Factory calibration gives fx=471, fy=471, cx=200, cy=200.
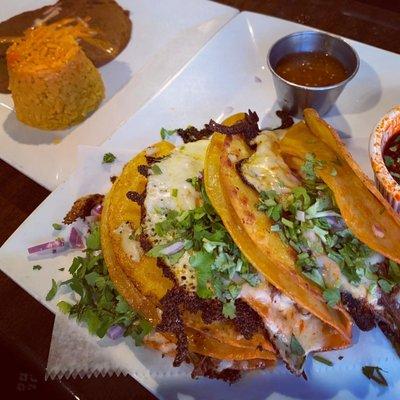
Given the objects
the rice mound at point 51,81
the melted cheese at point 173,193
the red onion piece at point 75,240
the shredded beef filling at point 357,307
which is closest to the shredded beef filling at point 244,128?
the melted cheese at point 173,193

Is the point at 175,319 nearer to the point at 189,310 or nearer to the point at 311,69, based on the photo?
the point at 189,310

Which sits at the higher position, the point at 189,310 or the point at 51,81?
the point at 51,81

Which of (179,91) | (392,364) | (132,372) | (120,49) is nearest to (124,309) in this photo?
(132,372)

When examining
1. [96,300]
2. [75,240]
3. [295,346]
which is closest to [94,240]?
[75,240]

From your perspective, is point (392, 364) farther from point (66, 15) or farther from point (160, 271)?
point (66, 15)

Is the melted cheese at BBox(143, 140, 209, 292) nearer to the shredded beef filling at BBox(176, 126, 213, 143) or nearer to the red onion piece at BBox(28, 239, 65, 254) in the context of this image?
the shredded beef filling at BBox(176, 126, 213, 143)

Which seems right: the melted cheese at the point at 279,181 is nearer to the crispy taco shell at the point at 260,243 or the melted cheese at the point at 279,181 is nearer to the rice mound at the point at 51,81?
the crispy taco shell at the point at 260,243
